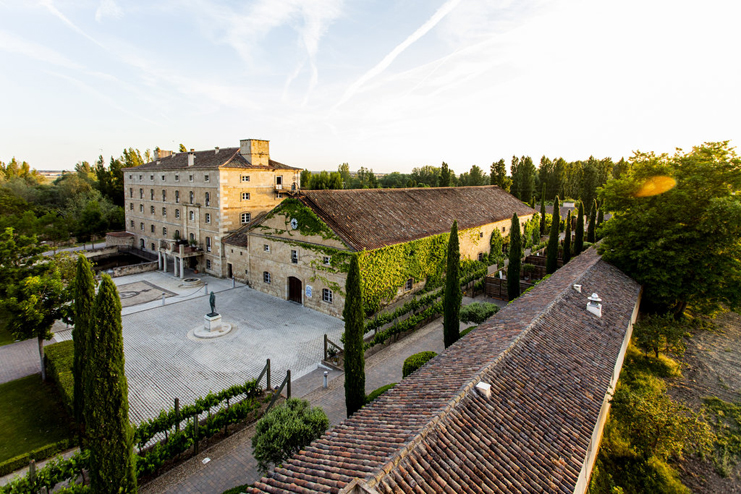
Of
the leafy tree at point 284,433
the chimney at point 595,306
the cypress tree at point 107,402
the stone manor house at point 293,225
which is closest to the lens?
the cypress tree at point 107,402

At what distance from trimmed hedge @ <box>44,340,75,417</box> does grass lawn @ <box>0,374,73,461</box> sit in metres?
0.41

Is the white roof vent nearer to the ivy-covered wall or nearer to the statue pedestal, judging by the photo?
the ivy-covered wall

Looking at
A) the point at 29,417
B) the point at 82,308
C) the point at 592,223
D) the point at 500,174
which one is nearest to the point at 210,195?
the point at 29,417

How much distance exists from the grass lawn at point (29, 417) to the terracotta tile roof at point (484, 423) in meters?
11.2

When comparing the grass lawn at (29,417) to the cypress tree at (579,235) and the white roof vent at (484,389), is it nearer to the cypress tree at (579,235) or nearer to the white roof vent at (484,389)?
the white roof vent at (484,389)

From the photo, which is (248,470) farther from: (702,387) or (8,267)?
(702,387)

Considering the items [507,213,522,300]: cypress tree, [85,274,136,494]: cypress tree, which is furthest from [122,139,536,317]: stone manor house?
[85,274,136,494]: cypress tree

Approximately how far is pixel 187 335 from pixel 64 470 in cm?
1147

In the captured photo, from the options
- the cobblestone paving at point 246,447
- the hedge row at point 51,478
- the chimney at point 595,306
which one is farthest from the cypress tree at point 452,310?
the hedge row at point 51,478

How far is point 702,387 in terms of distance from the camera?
16250 millimetres

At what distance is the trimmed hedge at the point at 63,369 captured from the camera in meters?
13.7

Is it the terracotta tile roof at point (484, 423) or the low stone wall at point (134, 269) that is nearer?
the terracotta tile roof at point (484, 423)

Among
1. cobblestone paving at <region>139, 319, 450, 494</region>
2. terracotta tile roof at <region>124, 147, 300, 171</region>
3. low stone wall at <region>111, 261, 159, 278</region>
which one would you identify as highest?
terracotta tile roof at <region>124, 147, 300, 171</region>

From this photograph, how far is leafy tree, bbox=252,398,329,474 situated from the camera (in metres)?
10.1
